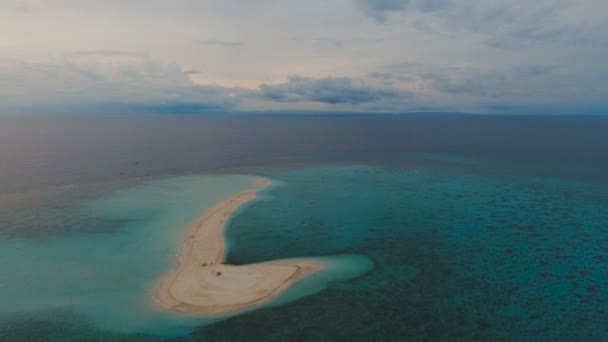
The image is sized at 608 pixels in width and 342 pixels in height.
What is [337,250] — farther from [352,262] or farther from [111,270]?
[111,270]

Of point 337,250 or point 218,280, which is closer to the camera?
point 218,280

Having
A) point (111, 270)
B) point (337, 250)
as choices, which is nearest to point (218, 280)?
point (111, 270)

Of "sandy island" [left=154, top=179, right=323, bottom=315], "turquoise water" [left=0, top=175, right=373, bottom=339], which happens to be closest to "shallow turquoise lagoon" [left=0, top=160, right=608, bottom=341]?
"turquoise water" [left=0, top=175, right=373, bottom=339]

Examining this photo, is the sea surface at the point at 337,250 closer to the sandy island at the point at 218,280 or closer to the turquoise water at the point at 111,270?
the turquoise water at the point at 111,270

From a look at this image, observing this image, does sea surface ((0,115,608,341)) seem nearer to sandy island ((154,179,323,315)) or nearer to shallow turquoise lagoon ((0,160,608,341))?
shallow turquoise lagoon ((0,160,608,341))

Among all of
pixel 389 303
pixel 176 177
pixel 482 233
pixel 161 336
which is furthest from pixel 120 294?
pixel 176 177

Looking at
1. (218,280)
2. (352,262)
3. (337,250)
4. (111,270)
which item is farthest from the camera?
(337,250)

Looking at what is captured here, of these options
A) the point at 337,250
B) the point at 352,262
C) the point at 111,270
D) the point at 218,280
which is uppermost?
the point at 337,250
